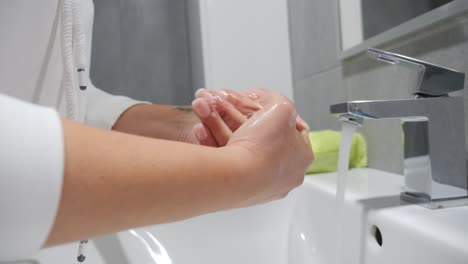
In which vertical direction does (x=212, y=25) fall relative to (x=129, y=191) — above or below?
A: above

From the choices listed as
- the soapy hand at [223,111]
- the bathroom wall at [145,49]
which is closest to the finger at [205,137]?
the soapy hand at [223,111]

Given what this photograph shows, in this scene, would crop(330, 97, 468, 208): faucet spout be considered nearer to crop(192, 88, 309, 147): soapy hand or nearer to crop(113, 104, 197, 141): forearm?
crop(192, 88, 309, 147): soapy hand

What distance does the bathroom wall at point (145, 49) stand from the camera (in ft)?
4.02

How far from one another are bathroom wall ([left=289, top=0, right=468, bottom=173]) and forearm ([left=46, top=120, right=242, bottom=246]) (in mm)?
322

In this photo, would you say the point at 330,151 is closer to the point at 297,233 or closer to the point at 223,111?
the point at 297,233

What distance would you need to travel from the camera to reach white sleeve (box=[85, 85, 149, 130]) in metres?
0.66

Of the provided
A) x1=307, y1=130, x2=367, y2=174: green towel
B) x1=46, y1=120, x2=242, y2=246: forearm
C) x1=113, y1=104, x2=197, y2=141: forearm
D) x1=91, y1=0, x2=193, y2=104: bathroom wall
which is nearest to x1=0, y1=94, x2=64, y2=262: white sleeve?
x1=46, y1=120, x2=242, y2=246: forearm

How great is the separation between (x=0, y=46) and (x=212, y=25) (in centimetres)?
65

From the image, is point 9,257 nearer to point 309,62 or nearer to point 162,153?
point 162,153

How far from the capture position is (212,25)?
1.08 metres

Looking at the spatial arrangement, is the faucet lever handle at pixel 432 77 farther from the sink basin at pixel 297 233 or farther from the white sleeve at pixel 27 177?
the white sleeve at pixel 27 177

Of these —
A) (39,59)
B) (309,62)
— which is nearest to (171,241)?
(39,59)

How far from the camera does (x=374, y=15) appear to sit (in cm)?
69

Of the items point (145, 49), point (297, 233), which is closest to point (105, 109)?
point (297, 233)
